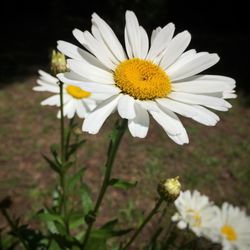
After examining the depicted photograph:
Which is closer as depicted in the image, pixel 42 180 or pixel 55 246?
pixel 55 246

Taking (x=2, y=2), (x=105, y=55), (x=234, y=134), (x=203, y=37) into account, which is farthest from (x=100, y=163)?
(x=2, y=2)

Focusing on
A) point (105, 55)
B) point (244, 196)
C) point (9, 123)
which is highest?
point (105, 55)

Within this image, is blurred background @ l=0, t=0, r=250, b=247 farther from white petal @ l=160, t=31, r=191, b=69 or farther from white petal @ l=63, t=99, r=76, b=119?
white petal @ l=160, t=31, r=191, b=69

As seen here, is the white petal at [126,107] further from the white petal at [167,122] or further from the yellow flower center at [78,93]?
the yellow flower center at [78,93]

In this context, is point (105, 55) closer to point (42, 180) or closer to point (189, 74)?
point (189, 74)

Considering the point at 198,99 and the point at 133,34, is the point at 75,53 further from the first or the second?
the point at 198,99

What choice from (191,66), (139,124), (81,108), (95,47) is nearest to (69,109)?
(81,108)

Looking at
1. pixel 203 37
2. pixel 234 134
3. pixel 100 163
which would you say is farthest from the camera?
pixel 203 37
